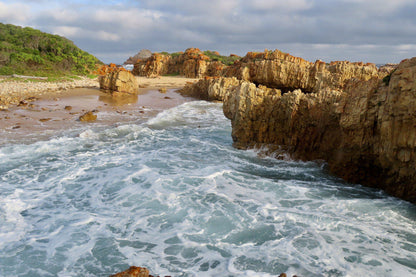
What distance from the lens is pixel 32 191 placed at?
7.98m

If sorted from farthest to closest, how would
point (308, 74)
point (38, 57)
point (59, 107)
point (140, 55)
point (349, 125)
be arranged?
1. point (140, 55)
2. point (38, 57)
3. point (59, 107)
4. point (308, 74)
5. point (349, 125)

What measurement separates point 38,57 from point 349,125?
1392 inches

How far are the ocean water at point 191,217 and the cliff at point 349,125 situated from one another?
0.48 m

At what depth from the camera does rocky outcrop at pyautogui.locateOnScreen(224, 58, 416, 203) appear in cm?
699

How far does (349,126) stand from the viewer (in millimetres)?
8328

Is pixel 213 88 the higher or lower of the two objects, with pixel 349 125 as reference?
higher

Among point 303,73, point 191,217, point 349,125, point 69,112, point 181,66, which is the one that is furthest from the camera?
point 181,66

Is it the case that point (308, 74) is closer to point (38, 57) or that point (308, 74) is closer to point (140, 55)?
point (38, 57)

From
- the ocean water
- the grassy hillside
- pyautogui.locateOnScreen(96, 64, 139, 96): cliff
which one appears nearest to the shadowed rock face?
the ocean water

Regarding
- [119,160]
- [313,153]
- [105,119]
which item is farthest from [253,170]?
[105,119]

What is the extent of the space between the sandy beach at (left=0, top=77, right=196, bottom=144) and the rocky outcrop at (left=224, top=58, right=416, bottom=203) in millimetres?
8618

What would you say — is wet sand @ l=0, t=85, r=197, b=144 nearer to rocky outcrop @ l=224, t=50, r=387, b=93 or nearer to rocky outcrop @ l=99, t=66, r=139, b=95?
rocky outcrop @ l=99, t=66, r=139, b=95

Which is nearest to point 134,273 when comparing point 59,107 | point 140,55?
point 59,107

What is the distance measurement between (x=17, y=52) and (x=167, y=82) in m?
17.4
